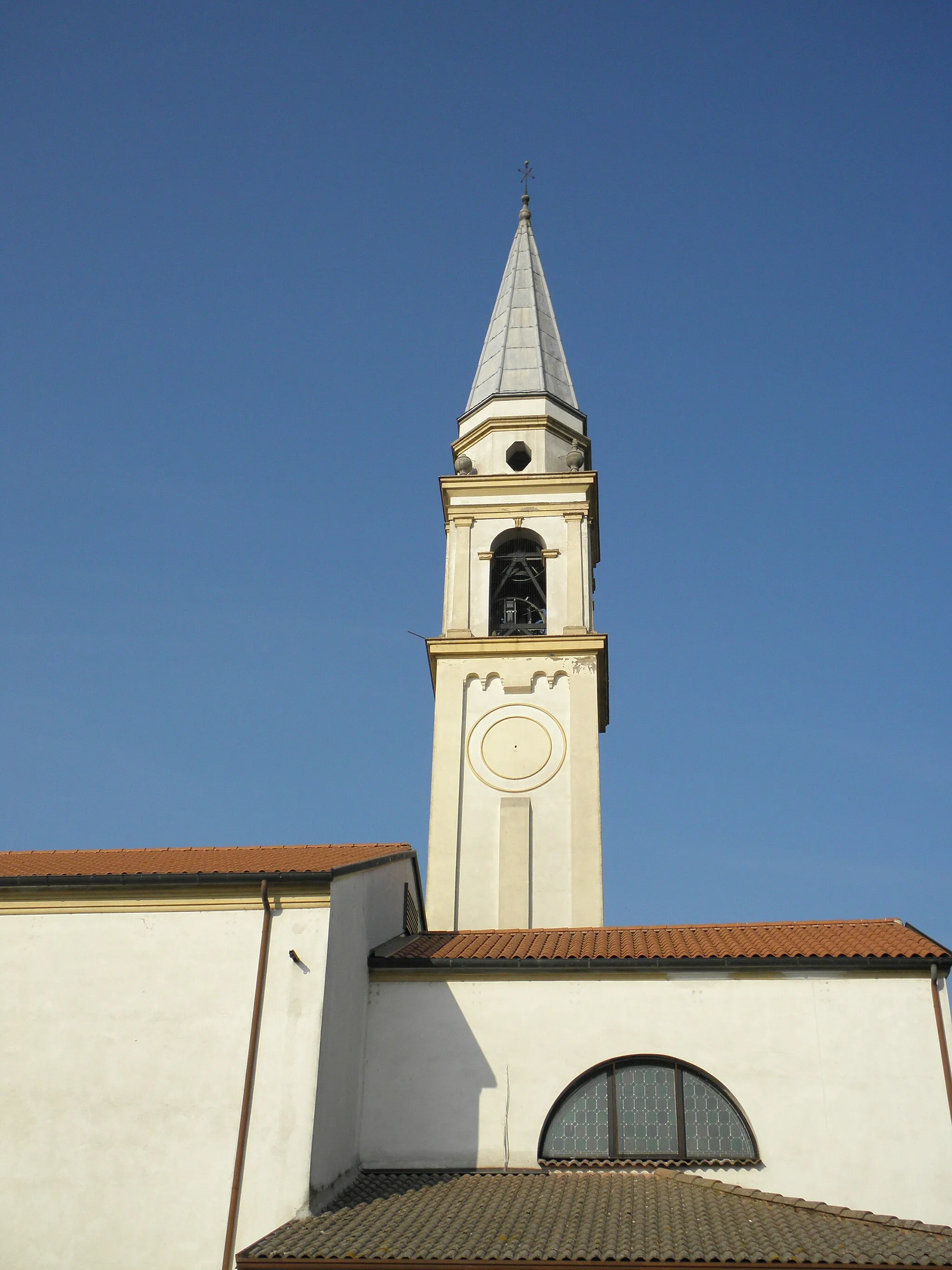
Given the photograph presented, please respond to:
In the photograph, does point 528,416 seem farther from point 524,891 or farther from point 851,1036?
point 851,1036

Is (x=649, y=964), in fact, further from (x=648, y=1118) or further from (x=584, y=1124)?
(x=584, y=1124)

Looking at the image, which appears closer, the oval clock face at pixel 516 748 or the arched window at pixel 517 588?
the oval clock face at pixel 516 748

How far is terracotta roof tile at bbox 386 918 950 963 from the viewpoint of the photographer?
618 inches

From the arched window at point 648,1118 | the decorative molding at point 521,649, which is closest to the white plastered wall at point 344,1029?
the arched window at point 648,1118

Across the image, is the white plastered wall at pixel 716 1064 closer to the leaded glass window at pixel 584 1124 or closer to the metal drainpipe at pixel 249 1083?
the leaded glass window at pixel 584 1124

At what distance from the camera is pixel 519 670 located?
A: 25781 millimetres

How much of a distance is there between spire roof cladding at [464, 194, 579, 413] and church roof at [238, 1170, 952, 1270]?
2019cm

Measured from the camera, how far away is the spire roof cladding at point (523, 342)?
101ft

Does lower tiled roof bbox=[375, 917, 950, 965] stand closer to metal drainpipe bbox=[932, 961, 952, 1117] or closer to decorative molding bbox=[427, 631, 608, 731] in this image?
metal drainpipe bbox=[932, 961, 952, 1117]

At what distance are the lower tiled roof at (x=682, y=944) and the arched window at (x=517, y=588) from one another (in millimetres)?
10121

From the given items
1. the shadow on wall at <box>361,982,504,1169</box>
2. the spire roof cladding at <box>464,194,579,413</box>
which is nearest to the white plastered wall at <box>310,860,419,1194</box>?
the shadow on wall at <box>361,982,504,1169</box>

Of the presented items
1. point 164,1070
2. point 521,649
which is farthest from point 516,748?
point 164,1070

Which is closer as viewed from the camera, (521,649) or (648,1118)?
(648,1118)

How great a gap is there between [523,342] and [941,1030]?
21717mm
